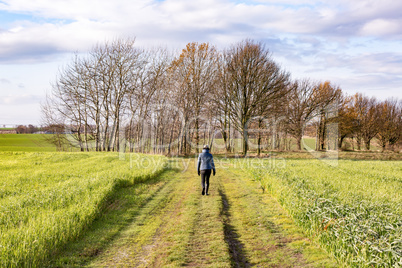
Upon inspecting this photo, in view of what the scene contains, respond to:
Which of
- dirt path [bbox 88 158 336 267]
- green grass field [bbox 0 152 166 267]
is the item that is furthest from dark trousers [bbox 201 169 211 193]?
green grass field [bbox 0 152 166 267]

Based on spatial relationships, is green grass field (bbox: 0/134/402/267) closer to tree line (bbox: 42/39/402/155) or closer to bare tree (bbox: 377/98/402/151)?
tree line (bbox: 42/39/402/155)

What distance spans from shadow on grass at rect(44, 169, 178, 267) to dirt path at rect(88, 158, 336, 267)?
0.24 meters

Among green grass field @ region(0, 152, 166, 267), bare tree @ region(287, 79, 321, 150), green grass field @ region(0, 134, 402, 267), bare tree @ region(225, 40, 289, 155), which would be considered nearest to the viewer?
green grass field @ region(0, 152, 166, 267)

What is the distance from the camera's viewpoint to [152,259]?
20.3ft

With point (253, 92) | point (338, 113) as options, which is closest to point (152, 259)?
point (253, 92)

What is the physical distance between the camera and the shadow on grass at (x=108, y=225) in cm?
628

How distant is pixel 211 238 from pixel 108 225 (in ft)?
10.6

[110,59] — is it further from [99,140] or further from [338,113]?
[338,113]

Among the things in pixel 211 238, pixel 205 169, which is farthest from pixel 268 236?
pixel 205 169

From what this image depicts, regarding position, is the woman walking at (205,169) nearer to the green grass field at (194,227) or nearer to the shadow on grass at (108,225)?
the green grass field at (194,227)

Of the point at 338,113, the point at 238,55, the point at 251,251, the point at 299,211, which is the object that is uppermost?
the point at 238,55

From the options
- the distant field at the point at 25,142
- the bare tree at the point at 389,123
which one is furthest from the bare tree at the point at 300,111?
the distant field at the point at 25,142

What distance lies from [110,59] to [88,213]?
37704mm

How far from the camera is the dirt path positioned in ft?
20.4
